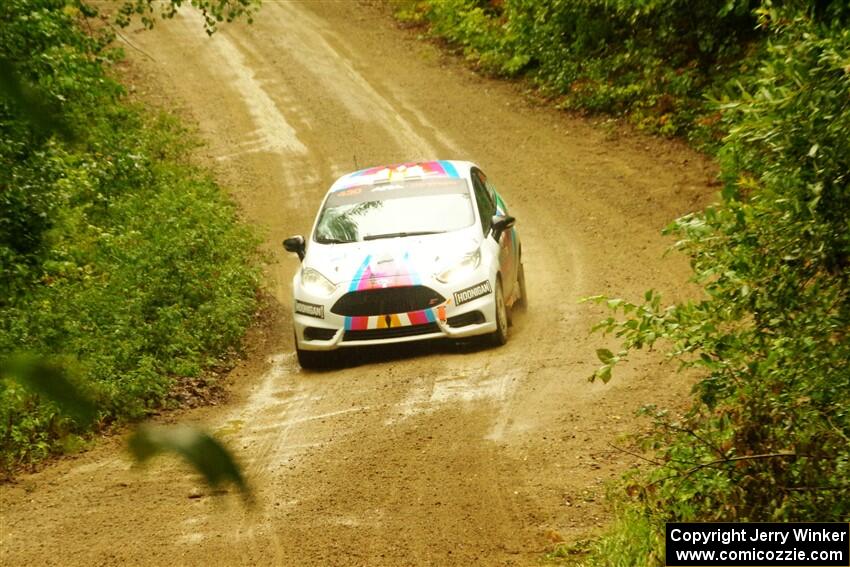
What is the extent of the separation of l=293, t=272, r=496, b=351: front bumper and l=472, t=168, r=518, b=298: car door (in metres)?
0.70

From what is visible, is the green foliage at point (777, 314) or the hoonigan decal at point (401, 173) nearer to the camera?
the green foliage at point (777, 314)

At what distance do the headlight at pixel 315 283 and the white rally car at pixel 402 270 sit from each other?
0.4 inches

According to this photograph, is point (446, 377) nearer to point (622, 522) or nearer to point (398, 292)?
point (398, 292)

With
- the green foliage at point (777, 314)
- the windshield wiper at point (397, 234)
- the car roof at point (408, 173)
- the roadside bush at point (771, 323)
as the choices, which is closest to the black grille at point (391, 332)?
the windshield wiper at point (397, 234)

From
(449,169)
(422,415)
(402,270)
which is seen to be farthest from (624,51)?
(422,415)

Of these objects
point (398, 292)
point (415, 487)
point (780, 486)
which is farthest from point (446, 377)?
point (780, 486)

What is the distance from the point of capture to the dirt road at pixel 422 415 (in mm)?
7004

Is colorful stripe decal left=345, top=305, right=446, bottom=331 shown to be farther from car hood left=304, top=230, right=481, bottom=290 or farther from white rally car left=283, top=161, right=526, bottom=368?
car hood left=304, top=230, right=481, bottom=290

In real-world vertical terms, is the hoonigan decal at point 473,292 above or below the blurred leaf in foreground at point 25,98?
below

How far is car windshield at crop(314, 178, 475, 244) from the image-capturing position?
11922 mm

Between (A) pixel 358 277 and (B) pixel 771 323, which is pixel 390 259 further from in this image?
(B) pixel 771 323

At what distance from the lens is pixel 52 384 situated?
4.14 feet

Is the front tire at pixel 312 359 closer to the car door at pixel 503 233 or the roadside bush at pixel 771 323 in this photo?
the car door at pixel 503 233

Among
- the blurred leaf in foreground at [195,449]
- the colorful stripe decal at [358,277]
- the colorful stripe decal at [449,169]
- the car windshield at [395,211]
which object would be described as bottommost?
the colorful stripe decal at [358,277]
